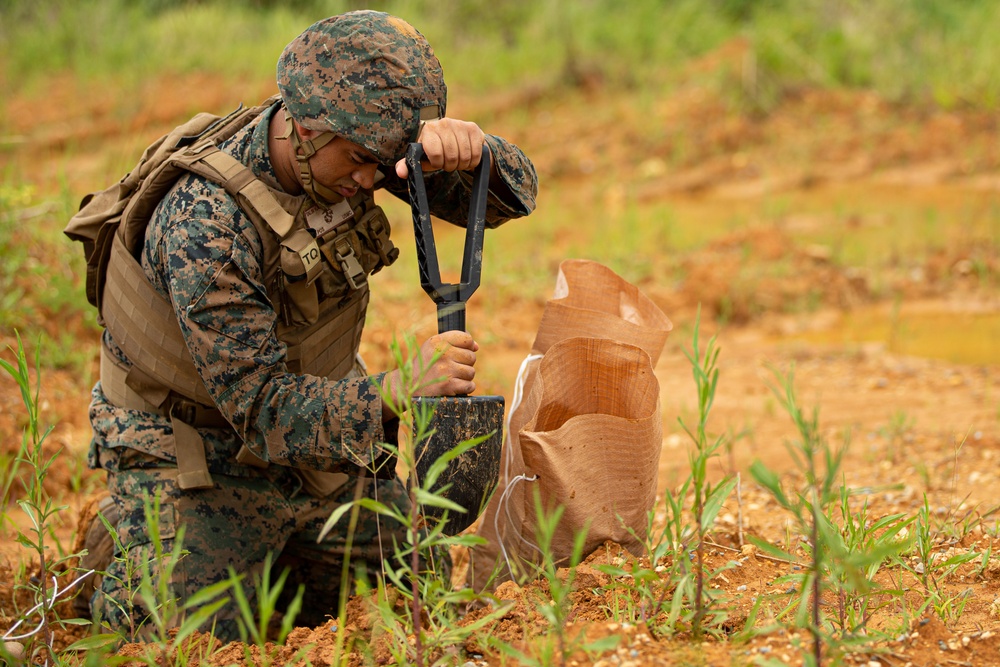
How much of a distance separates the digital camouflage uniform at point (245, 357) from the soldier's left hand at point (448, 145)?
0.18ft

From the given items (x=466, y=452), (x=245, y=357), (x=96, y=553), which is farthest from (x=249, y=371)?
(x=96, y=553)

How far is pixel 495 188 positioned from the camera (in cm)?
262

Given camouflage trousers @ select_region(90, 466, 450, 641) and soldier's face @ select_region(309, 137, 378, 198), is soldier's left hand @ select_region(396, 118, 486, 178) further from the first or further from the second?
camouflage trousers @ select_region(90, 466, 450, 641)

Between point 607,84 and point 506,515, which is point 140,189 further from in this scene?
point 607,84

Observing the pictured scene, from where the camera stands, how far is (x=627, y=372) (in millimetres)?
2334

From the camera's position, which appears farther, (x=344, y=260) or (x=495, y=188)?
(x=495, y=188)

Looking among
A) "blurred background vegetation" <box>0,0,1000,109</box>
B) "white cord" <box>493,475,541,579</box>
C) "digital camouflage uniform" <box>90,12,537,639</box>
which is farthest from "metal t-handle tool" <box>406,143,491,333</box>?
"blurred background vegetation" <box>0,0,1000,109</box>

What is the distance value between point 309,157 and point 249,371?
1.66ft

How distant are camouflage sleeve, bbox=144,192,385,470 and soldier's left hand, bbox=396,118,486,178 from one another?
1.43ft

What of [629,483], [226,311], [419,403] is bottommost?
[629,483]

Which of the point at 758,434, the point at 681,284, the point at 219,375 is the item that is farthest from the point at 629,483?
the point at 681,284

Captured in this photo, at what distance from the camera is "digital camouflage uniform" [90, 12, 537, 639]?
219cm

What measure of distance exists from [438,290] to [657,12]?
10208 mm

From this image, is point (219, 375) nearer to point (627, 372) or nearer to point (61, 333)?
point (627, 372)
